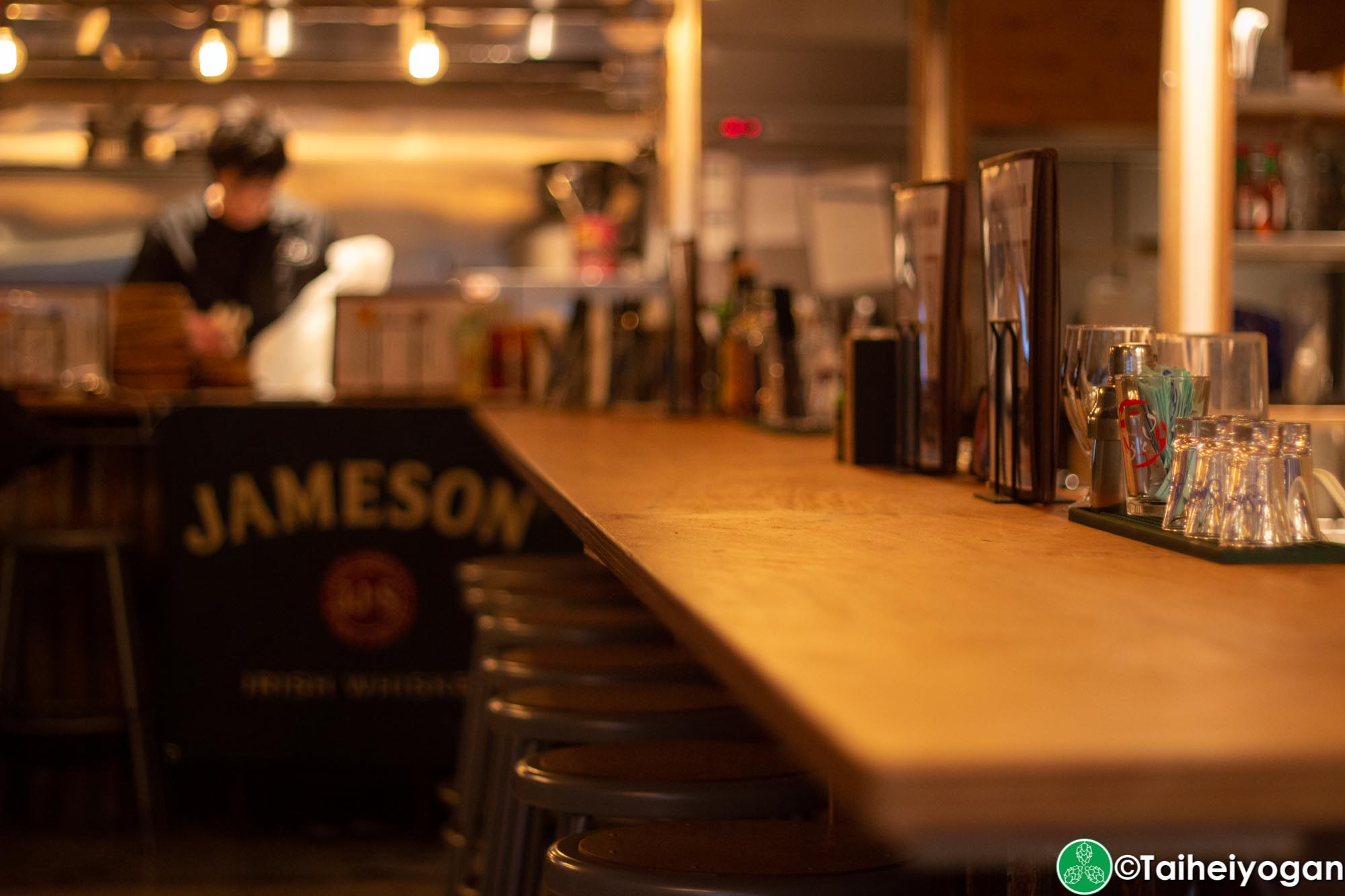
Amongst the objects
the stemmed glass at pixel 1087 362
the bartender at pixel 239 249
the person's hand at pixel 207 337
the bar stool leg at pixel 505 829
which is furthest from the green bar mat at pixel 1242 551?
the bartender at pixel 239 249

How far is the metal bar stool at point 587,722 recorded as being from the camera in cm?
165

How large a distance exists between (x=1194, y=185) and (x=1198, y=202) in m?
0.03

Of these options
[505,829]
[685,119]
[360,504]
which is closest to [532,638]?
[505,829]

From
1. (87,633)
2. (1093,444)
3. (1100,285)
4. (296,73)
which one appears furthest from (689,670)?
(296,73)

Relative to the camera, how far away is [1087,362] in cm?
134

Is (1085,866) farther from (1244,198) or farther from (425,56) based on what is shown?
(425,56)

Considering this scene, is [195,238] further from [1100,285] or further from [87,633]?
[1100,285]

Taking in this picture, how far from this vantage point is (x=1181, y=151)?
7.17 feet

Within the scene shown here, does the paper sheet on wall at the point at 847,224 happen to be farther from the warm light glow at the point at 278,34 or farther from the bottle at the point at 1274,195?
the warm light glow at the point at 278,34

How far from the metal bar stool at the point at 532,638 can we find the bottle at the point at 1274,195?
2699mm

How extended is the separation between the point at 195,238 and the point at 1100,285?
3693mm

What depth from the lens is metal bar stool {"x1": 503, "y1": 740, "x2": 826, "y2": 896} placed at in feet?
4.55

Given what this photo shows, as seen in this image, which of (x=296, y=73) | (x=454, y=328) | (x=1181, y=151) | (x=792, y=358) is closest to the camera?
(x=1181, y=151)

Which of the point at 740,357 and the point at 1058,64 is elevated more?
the point at 1058,64
